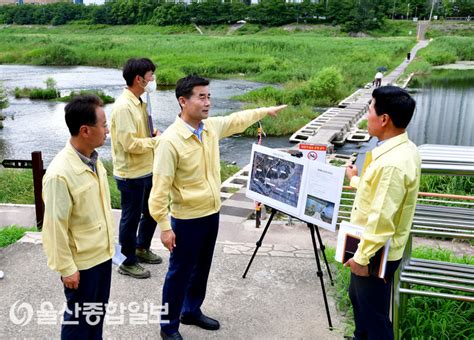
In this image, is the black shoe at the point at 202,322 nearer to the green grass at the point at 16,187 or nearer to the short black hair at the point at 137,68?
the short black hair at the point at 137,68

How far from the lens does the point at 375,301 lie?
257 centimetres

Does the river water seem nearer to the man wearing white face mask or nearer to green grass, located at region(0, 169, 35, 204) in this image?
green grass, located at region(0, 169, 35, 204)

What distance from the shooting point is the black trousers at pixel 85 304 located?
257cm

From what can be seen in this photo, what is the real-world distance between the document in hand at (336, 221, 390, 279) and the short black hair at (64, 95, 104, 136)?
145cm

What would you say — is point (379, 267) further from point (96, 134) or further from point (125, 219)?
point (125, 219)

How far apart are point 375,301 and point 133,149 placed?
2.10 metres

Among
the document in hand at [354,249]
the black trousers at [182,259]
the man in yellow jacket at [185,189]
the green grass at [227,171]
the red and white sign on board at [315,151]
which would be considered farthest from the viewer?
the green grass at [227,171]

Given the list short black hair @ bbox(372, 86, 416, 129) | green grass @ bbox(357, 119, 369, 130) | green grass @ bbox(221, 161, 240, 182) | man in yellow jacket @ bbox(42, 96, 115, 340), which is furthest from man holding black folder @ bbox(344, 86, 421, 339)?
green grass @ bbox(357, 119, 369, 130)

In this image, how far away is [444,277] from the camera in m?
3.04

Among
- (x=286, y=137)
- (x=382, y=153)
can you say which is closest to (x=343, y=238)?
(x=382, y=153)

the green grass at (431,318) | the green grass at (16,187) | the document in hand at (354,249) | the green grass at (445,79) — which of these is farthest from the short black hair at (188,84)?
the green grass at (445,79)

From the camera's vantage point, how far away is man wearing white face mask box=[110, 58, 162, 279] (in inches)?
147

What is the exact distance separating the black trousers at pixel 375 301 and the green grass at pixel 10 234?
3.45 m

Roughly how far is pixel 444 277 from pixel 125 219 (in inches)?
93.8
